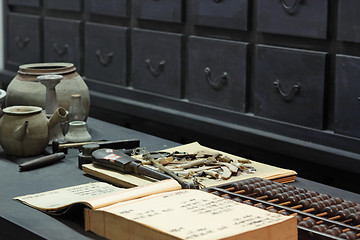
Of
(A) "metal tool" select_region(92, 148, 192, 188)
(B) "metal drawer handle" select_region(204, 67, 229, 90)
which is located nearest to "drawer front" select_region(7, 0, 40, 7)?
(B) "metal drawer handle" select_region(204, 67, 229, 90)

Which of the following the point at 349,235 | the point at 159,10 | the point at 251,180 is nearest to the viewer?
the point at 349,235

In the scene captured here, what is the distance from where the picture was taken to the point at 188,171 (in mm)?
1788

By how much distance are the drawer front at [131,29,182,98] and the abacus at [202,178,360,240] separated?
1.74m

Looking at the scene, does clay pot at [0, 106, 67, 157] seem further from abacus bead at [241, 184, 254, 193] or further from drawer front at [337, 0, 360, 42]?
drawer front at [337, 0, 360, 42]

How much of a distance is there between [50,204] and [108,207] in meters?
0.23

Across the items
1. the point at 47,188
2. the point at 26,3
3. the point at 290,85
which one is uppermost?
the point at 26,3

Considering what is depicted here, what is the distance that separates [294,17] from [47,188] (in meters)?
1.39

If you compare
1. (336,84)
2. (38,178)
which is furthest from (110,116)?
(38,178)

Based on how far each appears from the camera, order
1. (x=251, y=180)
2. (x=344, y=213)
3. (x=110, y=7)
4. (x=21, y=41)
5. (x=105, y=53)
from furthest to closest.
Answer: (x=21, y=41) < (x=105, y=53) < (x=110, y=7) < (x=251, y=180) < (x=344, y=213)

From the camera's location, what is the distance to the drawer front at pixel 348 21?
253cm

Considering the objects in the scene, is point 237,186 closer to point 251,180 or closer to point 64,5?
point 251,180

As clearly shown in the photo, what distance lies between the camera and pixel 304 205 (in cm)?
149

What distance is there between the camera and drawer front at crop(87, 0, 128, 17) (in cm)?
361

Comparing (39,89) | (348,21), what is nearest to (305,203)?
(39,89)
